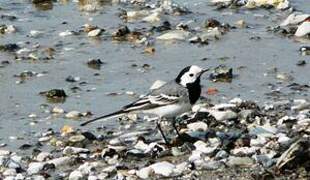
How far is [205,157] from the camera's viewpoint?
978cm

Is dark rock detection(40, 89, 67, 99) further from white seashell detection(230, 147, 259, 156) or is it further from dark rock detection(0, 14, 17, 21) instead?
dark rock detection(0, 14, 17, 21)

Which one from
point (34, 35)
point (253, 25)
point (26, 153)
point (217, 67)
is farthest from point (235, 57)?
point (26, 153)

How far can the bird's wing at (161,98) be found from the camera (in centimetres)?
1049

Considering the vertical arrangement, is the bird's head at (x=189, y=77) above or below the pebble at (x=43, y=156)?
above

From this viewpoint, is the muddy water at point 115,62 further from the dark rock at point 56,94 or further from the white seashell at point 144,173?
the white seashell at point 144,173

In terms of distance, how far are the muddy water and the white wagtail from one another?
977mm

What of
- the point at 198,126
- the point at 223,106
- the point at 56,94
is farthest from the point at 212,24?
the point at 198,126

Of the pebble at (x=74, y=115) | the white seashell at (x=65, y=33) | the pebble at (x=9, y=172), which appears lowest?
the white seashell at (x=65, y=33)

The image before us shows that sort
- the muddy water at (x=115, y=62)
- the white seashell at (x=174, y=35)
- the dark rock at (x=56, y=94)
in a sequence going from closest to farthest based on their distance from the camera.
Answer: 1. the muddy water at (x=115, y=62)
2. the dark rock at (x=56, y=94)
3. the white seashell at (x=174, y=35)

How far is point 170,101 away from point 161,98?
4.3 inches

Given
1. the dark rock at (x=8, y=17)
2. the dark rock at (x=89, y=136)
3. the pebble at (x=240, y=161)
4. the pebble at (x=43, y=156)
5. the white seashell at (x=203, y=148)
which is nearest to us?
the pebble at (x=240, y=161)

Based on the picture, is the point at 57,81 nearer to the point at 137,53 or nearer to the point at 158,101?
the point at 137,53

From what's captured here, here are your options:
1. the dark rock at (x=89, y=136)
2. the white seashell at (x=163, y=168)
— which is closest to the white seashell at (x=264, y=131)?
the white seashell at (x=163, y=168)

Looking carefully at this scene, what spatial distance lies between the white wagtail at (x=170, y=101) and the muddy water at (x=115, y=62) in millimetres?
977
